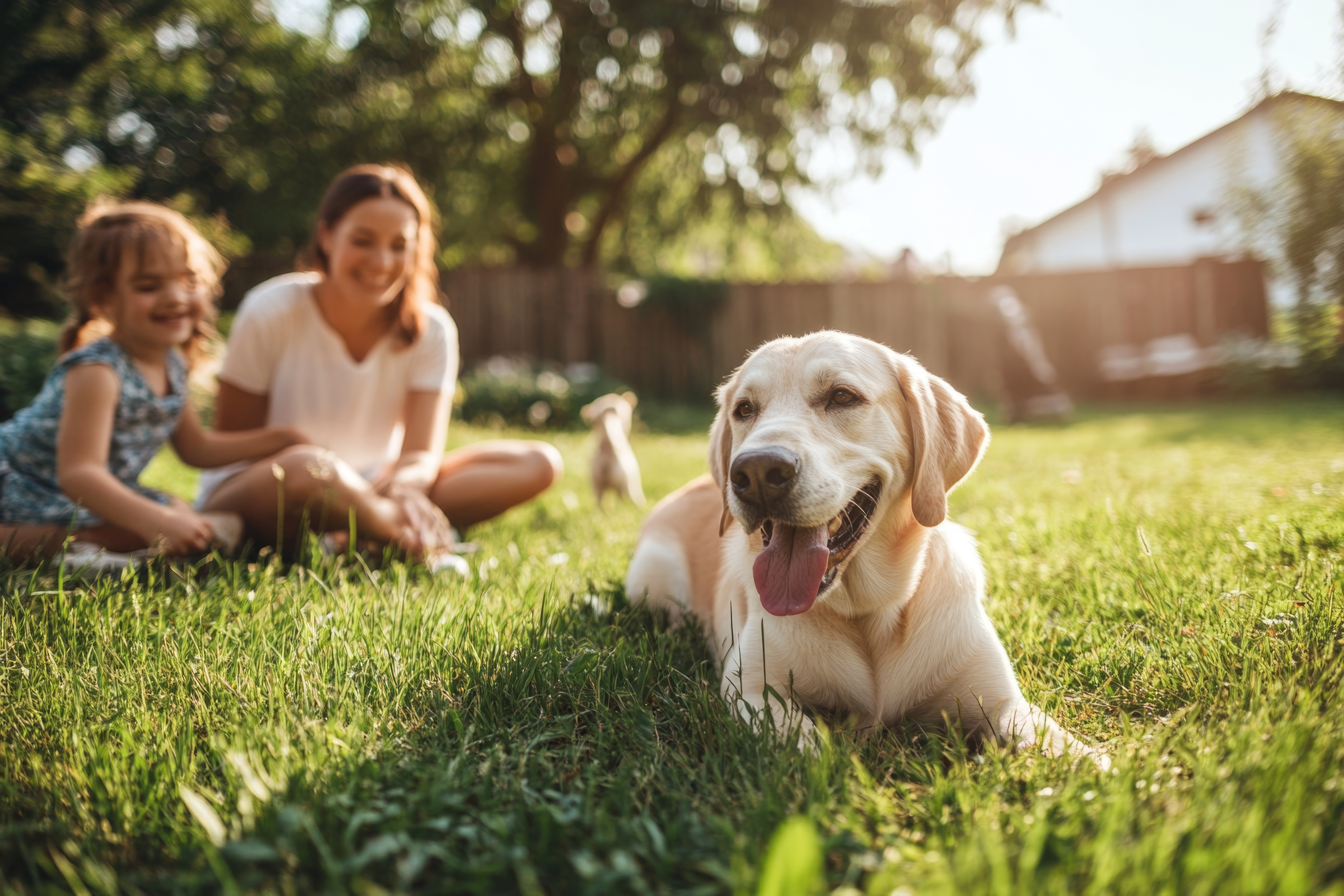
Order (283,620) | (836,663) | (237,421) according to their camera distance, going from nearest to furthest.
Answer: (836,663) < (283,620) < (237,421)

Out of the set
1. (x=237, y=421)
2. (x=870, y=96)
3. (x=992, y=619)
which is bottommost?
(x=992, y=619)

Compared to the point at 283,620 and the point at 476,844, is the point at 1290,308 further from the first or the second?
the point at 283,620

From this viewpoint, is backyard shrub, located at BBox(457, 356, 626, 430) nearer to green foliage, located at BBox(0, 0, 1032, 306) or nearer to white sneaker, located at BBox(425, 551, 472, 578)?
green foliage, located at BBox(0, 0, 1032, 306)

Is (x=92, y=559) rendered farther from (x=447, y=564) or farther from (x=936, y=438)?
(x=936, y=438)

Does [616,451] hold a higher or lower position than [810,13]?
lower

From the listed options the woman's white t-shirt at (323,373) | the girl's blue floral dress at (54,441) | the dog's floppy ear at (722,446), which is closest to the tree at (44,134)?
the woman's white t-shirt at (323,373)

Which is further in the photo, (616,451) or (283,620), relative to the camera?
(616,451)

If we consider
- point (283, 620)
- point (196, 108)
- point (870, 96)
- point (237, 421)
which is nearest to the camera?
A: point (283, 620)

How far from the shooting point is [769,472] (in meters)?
1.87

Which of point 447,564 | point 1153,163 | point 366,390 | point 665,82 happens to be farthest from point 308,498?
point 1153,163

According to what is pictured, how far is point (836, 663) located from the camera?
2.06 meters

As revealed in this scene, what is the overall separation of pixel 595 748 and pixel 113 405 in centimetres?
251

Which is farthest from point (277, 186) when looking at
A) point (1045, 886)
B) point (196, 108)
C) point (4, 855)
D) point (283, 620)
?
point (1045, 886)

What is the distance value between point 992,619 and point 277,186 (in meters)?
16.5
